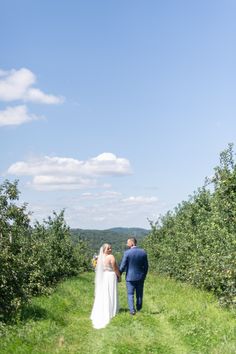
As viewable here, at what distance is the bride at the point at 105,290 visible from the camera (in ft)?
55.1

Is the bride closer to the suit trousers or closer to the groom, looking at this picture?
the groom

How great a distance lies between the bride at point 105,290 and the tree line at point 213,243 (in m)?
4.04

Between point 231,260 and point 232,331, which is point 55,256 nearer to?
point 231,260

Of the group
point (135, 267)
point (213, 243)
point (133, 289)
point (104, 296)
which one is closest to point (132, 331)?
point (133, 289)

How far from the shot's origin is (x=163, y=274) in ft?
137

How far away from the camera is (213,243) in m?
24.5

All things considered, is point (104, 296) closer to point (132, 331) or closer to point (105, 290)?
point (105, 290)

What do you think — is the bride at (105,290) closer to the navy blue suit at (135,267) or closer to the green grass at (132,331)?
the green grass at (132,331)

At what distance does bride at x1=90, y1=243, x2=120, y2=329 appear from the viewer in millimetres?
16797

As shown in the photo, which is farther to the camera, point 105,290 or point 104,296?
point 105,290

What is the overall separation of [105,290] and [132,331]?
3622 millimetres

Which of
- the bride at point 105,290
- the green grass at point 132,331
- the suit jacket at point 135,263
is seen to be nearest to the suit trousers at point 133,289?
the suit jacket at point 135,263

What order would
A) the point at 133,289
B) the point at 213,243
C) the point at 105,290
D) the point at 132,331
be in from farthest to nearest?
the point at 213,243 < the point at 105,290 < the point at 133,289 < the point at 132,331

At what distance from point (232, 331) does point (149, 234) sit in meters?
46.9
